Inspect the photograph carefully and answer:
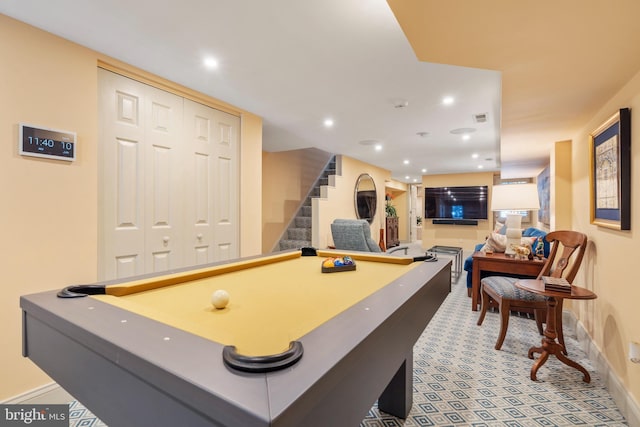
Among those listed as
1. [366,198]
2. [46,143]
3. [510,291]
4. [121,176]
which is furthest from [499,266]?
[46,143]

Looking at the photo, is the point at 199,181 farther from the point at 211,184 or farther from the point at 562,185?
the point at 562,185

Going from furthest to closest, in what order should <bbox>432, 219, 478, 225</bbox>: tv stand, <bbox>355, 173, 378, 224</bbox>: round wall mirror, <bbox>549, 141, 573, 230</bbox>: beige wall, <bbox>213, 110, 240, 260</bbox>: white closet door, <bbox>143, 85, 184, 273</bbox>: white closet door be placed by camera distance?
1. <bbox>432, 219, 478, 225</bbox>: tv stand
2. <bbox>355, 173, 378, 224</bbox>: round wall mirror
3. <bbox>549, 141, 573, 230</bbox>: beige wall
4. <bbox>213, 110, 240, 260</bbox>: white closet door
5. <bbox>143, 85, 184, 273</bbox>: white closet door

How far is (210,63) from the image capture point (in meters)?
2.21

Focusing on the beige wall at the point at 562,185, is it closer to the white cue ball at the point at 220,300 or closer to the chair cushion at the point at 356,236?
the chair cushion at the point at 356,236

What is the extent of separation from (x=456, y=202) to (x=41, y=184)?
340 inches

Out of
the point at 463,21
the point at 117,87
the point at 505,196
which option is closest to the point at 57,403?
the point at 117,87

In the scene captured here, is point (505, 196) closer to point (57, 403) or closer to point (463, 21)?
point (463, 21)

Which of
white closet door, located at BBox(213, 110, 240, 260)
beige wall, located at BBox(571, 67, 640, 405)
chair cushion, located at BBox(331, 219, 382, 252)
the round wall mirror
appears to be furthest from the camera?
the round wall mirror

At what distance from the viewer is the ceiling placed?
1.18m

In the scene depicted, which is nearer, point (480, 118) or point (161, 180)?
point (161, 180)

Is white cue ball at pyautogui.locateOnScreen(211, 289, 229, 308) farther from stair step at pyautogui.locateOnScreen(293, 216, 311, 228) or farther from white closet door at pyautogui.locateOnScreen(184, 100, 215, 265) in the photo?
stair step at pyautogui.locateOnScreen(293, 216, 311, 228)

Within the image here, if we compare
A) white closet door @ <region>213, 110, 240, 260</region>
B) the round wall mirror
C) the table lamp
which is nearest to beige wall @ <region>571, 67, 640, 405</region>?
the table lamp

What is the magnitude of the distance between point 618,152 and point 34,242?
139 inches

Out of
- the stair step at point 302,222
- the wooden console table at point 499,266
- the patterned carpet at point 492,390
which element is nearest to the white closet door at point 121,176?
the patterned carpet at point 492,390
